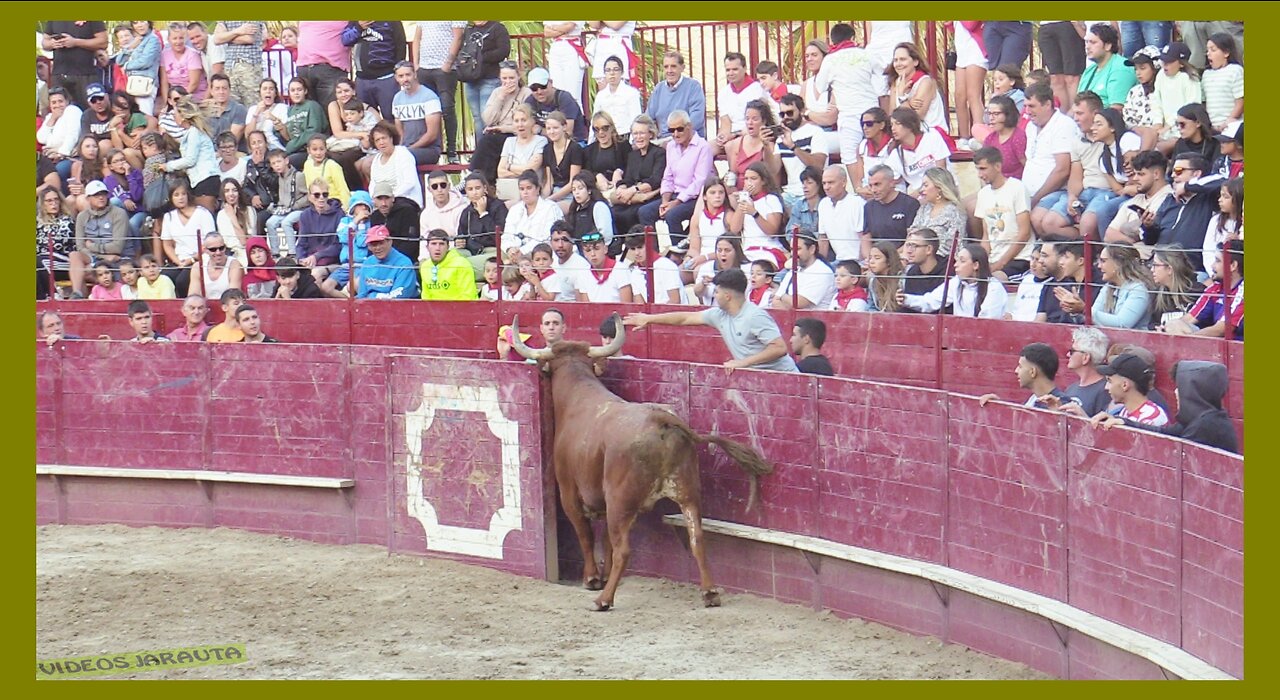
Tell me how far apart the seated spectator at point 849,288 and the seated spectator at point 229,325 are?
424cm

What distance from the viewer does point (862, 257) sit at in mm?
11844

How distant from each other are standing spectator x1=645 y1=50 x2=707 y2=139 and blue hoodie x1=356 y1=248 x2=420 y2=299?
71.1 inches

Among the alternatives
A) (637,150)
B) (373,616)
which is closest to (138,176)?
(637,150)

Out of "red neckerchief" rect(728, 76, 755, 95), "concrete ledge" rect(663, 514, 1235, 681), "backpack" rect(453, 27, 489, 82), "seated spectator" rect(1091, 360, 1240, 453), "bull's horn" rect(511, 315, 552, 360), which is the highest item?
"backpack" rect(453, 27, 489, 82)

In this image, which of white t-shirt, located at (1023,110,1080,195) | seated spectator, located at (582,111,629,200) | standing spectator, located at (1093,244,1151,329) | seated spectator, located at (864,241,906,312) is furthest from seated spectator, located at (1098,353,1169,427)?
seated spectator, located at (582,111,629,200)

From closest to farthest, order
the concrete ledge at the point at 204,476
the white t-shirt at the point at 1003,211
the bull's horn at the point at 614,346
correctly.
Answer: the bull's horn at the point at 614,346 < the white t-shirt at the point at 1003,211 < the concrete ledge at the point at 204,476

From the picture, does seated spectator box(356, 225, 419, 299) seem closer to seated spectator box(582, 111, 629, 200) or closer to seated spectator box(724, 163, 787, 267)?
seated spectator box(582, 111, 629, 200)

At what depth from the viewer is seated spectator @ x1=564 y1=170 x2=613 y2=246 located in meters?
13.2

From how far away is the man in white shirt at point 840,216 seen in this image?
11.9m

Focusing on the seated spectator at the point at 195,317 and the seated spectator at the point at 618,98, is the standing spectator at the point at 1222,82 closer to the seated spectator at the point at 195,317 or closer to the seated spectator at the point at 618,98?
the seated spectator at the point at 618,98

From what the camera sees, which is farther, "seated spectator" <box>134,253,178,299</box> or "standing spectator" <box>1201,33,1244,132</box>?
"seated spectator" <box>134,253,178,299</box>

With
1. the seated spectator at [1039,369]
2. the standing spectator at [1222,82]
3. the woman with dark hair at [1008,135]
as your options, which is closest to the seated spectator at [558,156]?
the woman with dark hair at [1008,135]

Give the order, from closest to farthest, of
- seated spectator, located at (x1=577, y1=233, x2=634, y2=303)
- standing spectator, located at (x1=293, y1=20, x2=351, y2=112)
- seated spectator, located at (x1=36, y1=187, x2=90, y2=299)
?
seated spectator, located at (x1=577, y1=233, x2=634, y2=303) < seated spectator, located at (x1=36, y1=187, x2=90, y2=299) < standing spectator, located at (x1=293, y1=20, x2=351, y2=112)

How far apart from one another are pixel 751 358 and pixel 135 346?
17.0ft
